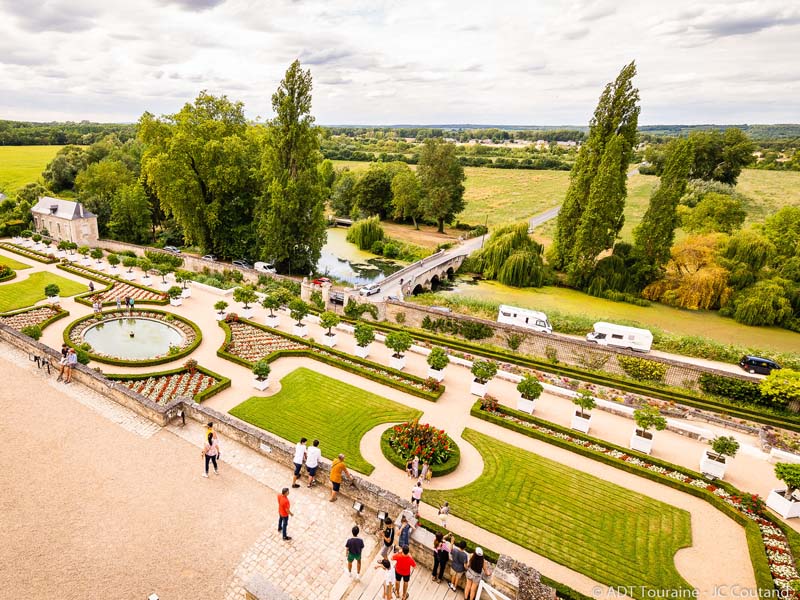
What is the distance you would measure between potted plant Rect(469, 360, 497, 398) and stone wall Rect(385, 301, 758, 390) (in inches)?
327

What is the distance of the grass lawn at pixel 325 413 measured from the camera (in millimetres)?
16703

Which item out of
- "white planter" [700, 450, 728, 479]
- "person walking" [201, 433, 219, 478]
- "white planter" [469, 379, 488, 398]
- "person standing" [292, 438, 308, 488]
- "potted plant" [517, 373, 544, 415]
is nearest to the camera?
"person standing" [292, 438, 308, 488]

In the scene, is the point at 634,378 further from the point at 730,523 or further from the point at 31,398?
the point at 31,398

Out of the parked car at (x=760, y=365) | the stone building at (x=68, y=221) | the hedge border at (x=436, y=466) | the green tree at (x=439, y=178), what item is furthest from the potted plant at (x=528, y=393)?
the green tree at (x=439, y=178)

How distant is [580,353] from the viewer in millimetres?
26828

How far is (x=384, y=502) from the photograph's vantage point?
12.3 metres

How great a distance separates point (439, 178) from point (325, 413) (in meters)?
53.5

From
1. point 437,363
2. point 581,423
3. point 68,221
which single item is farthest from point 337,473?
point 68,221

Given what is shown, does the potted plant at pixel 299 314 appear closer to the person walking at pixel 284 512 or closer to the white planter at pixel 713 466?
the person walking at pixel 284 512

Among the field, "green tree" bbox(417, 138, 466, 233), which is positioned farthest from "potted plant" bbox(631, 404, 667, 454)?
the field

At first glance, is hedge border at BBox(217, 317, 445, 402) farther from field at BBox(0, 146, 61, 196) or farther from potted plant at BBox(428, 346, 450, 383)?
field at BBox(0, 146, 61, 196)

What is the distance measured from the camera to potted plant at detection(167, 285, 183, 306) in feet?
94.8

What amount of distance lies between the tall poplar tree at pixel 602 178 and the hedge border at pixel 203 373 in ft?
117

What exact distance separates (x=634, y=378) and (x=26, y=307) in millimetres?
39283
